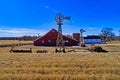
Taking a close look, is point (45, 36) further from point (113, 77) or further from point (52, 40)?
point (113, 77)

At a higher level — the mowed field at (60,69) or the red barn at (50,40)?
the red barn at (50,40)

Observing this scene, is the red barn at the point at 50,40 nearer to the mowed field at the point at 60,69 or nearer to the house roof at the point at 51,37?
the house roof at the point at 51,37

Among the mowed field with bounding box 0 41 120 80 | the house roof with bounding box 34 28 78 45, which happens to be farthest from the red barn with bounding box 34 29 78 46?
the mowed field with bounding box 0 41 120 80

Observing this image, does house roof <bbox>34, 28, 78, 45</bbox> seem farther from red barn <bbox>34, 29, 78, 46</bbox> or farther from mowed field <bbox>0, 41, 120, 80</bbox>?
mowed field <bbox>0, 41, 120, 80</bbox>

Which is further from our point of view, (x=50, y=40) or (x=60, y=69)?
(x=50, y=40)

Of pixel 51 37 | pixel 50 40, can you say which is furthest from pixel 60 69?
pixel 50 40

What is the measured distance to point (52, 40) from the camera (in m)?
78.1

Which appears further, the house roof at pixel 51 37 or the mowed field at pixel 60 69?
the house roof at pixel 51 37

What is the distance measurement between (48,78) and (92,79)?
7.02ft

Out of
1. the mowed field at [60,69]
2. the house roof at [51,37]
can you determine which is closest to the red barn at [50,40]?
the house roof at [51,37]

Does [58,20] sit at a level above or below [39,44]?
above

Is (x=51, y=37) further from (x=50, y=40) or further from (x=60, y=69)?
(x=60, y=69)

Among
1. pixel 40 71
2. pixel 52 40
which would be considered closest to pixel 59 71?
pixel 40 71

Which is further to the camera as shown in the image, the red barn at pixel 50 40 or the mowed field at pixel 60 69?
the red barn at pixel 50 40
